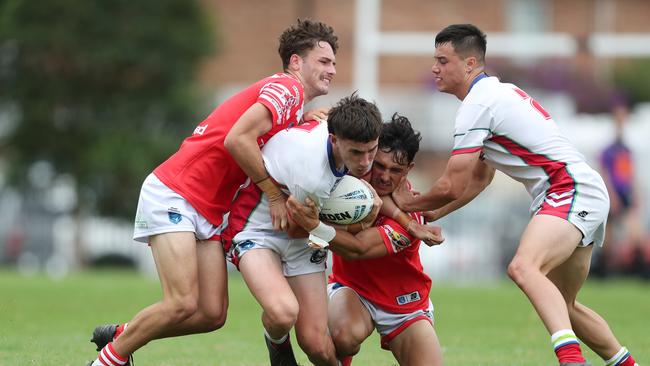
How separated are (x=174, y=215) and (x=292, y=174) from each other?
2.90 ft

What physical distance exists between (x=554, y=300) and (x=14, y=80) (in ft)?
88.1

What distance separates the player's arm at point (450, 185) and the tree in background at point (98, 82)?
2292cm

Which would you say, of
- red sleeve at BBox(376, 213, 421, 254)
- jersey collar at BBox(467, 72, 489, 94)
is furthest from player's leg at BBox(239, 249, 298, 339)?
jersey collar at BBox(467, 72, 489, 94)

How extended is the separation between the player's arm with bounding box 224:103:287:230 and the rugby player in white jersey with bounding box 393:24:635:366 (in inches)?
40.2

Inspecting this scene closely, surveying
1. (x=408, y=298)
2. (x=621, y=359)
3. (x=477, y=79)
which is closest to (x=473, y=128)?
(x=477, y=79)

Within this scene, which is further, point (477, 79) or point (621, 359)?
point (477, 79)

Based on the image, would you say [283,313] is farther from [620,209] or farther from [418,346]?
[620,209]

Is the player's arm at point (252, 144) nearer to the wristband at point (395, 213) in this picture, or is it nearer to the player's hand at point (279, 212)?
the player's hand at point (279, 212)

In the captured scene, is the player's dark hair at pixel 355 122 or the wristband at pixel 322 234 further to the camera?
the wristband at pixel 322 234

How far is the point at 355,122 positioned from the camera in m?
7.55

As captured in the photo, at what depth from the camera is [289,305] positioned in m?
7.79

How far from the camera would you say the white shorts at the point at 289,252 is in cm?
819

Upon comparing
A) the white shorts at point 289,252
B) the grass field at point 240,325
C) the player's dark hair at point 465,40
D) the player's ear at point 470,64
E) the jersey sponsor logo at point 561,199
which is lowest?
the grass field at point 240,325

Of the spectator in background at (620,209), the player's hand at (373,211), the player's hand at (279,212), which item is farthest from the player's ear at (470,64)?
the spectator in background at (620,209)
